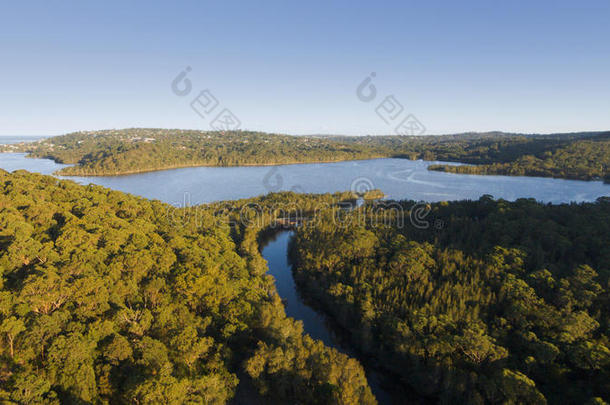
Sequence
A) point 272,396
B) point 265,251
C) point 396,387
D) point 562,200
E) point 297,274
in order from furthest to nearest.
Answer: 1. point 562,200
2. point 265,251
3. point 297,274
4. point 396,387
5. point 272,396

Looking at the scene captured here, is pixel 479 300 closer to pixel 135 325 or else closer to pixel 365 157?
pixel 135 325

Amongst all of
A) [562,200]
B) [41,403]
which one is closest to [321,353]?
[41,403]

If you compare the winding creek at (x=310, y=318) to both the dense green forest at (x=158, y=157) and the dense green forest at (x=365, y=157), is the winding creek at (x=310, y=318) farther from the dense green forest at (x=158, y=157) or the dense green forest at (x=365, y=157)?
the dense green forest at (x=365, y=157)

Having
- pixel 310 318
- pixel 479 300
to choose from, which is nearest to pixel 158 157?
pixel 310 318

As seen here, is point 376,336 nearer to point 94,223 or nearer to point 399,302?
point 399,302

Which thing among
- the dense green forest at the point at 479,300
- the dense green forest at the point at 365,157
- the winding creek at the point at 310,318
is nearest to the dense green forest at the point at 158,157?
the dense green forest at the point at 365,157

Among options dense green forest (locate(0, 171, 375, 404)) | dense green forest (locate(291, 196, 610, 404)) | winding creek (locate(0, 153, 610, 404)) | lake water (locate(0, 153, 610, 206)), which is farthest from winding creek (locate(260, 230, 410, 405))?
lake water (locate(0, 153, 610, 206))
